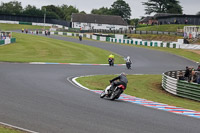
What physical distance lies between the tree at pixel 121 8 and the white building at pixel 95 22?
95.6 ft

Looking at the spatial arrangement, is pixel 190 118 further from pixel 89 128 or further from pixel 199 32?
pixel 199 32

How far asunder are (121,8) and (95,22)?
37319 mm

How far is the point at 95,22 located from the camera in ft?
454

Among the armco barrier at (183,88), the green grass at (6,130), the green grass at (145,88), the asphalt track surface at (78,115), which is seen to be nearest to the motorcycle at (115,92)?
the asphalt track surface at (78,115)

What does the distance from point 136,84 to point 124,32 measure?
6345cm

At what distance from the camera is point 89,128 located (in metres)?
10.4

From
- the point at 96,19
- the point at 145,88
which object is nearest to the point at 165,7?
the point at 96,19

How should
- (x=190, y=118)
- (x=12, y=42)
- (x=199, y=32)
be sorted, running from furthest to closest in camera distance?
(x=199, y=32), (x=12, y=42), (x=190, y=118)

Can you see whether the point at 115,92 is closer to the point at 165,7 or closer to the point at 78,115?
the point at 78,115

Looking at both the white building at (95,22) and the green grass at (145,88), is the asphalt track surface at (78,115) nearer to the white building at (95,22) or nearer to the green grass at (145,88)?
the green grass at (145,88)

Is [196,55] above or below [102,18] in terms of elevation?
below

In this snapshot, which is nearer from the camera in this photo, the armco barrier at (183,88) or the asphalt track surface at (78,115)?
the asphalt track surface at (78,115)

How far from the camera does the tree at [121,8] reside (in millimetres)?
169875

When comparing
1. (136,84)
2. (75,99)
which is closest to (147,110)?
(75,99)
